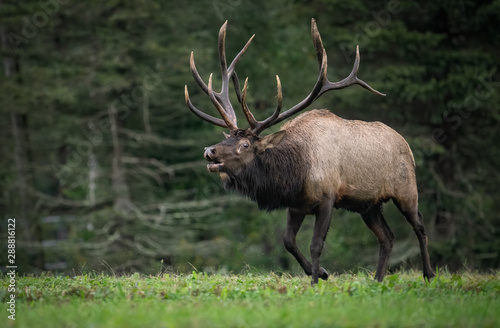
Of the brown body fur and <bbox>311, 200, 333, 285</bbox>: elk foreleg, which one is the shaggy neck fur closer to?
the brown body fur

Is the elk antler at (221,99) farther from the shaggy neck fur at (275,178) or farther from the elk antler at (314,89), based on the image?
the shaggy neck fur at (275,178)

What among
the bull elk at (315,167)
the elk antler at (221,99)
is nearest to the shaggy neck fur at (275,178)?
the bull elk at (315,167)

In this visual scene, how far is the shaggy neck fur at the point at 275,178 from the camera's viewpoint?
9.31 meters

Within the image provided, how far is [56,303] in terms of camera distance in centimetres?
732

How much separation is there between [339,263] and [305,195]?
40.0 ft

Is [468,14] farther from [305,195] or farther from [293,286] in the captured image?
[293,286]

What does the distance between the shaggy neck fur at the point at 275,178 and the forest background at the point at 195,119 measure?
834 cm

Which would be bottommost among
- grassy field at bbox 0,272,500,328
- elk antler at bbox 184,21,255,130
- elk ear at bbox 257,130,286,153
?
grassy field at bbox 0,272,500,328

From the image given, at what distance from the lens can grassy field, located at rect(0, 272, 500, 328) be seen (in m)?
6.04

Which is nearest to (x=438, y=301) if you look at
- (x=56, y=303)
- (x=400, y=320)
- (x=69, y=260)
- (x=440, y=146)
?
(x=400, y=320)

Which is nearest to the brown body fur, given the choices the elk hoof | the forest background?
the elk hoof

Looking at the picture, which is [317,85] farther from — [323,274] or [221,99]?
[323,274]

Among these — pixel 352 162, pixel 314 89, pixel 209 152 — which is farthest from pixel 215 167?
pixel 352 162

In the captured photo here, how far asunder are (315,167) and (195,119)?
16.2m
